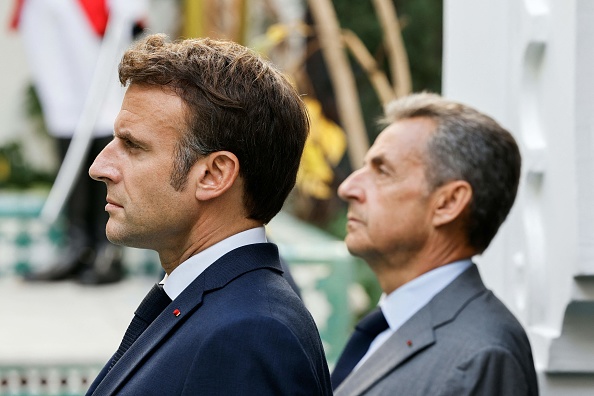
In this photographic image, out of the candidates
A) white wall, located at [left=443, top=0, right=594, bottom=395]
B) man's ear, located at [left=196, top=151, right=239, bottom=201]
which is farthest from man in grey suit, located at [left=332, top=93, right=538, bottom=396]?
man's ear, located at [left=196, top=151, right=239, bottom=201]

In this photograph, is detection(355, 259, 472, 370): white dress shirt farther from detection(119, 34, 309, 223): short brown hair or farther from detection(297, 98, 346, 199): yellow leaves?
detection(297, 98, 346, 199): yellow leaves

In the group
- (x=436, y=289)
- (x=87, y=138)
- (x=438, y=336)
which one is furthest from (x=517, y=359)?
(x=87, y=138)

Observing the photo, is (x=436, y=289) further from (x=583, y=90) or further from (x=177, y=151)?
(x=177, y=151)

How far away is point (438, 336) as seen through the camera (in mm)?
2809

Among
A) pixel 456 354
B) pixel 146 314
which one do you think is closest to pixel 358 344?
pixel 456 354

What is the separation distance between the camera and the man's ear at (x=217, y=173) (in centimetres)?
207

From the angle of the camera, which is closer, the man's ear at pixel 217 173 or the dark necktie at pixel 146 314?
the man's ear at pixel 217 173

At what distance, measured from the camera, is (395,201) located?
310 cm

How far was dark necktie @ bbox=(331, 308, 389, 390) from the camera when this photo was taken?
316 cm

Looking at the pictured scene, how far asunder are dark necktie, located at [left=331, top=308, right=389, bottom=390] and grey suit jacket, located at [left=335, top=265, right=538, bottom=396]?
16cm

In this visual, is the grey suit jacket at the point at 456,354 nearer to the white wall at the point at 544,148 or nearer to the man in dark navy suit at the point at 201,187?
the white wall at the point at 544,148

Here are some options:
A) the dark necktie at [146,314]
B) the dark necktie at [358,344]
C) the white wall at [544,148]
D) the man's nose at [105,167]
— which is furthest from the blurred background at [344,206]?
the man's nose at [105,167]

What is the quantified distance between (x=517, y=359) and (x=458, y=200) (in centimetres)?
50

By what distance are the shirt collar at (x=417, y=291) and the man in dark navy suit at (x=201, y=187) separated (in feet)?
3.12
